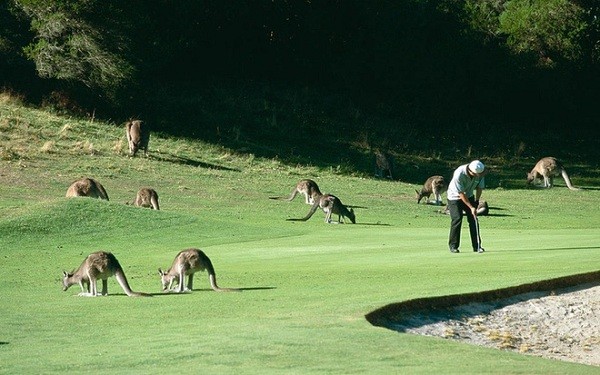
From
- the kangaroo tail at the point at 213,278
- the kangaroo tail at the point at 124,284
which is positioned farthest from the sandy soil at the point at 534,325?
the kangaroo tail at the point at 124,284

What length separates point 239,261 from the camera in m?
21.4

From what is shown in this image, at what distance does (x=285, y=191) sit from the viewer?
134ft

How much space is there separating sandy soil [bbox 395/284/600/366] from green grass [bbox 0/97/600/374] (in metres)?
0.47

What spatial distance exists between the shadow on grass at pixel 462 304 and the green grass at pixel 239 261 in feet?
0.62

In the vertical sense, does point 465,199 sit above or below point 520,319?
above

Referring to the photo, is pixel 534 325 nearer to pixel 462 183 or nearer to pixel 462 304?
pixel 462 304

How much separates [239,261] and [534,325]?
770 centimetres

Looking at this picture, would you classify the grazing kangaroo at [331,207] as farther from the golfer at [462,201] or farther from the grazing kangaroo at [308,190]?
the golfer at [462,201]

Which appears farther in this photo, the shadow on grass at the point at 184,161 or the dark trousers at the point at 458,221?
the shadow on grass at the point at 184,161

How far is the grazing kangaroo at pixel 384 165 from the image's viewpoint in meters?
47.7

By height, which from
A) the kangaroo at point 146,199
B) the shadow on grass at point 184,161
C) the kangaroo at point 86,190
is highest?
the shadow on grass at point 184,161

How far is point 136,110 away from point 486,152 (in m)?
16.9

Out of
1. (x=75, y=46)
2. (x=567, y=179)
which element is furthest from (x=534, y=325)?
(x=75, y=46)

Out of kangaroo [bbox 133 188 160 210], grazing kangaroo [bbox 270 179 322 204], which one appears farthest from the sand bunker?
grazing kangaroo [bbox 270 179 322 204]
